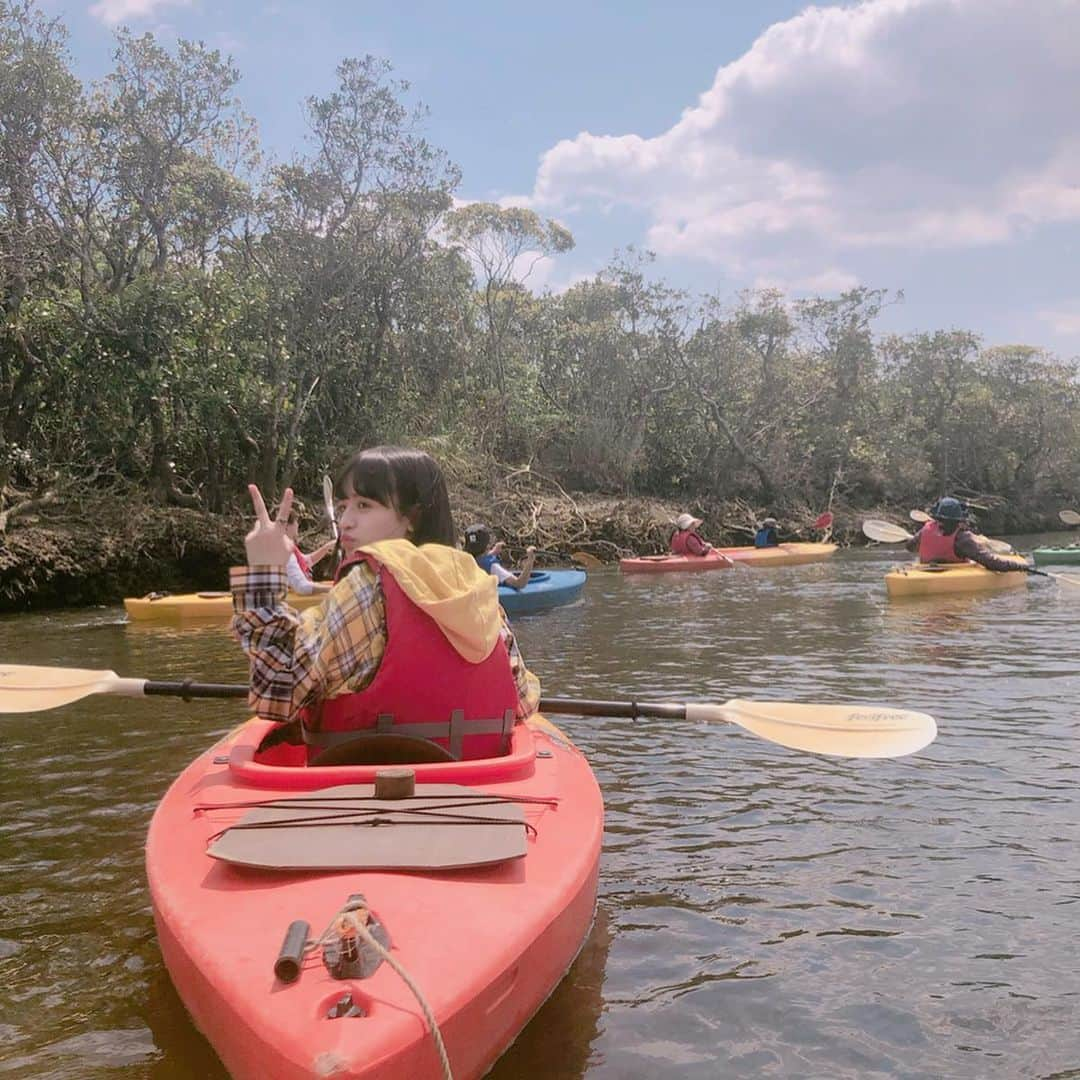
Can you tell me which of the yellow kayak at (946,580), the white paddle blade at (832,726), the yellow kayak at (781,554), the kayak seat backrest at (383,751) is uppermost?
the kayak seat backrest at (383,751)

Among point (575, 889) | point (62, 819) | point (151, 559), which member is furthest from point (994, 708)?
point (151, 559)

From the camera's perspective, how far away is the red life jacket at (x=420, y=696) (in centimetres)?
243

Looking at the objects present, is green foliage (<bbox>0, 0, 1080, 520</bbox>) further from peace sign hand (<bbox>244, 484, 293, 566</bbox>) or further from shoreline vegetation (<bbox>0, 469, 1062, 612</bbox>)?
peace sign hand (<bbox>244, 484, 293, 566</bbox>)

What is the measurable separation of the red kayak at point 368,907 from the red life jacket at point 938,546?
33.4 ft

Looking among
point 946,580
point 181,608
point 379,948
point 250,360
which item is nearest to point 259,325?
point 250,360

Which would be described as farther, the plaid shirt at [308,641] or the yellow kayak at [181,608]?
the yellow kayak at [181,608]

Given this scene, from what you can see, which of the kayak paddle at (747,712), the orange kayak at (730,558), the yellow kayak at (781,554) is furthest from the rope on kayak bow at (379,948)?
the yellow kayak at (781,554)

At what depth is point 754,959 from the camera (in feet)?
8.87

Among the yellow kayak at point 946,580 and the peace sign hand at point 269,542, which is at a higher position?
the peace sign hand at point 269,542

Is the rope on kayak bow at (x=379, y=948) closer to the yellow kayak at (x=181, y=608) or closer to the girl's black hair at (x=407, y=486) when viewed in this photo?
the girl's black hair at (x=407, y=486)

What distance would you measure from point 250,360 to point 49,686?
12.2 meters

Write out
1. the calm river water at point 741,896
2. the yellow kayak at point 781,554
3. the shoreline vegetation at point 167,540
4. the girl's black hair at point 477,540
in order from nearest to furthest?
the calm river water at point 741,896 < the girl's black hair at point 477,540 < the shoreline vegetation at point 167,540 < the yellow kayak at point 781,554

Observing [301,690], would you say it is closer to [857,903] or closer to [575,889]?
[575,889]

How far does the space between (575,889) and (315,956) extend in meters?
0.69
